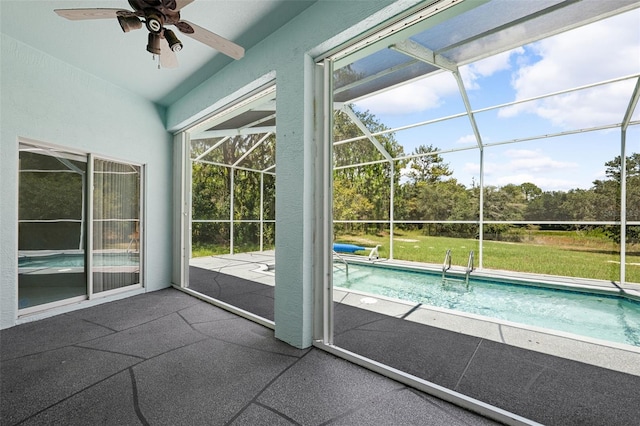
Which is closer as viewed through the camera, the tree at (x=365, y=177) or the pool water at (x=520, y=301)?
the pool water at (x=520, y=301)

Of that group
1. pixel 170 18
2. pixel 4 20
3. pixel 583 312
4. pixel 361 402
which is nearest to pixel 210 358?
pixel 361 402

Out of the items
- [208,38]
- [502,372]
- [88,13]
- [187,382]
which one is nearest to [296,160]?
[208,38]

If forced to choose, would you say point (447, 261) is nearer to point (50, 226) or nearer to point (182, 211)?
point (182, 211)

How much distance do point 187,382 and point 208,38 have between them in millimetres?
2459

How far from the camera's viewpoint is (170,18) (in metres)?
1.91

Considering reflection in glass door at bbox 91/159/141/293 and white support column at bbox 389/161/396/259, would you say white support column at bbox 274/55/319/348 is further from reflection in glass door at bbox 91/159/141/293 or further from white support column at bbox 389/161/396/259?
white support column at bbox 389/161/396/259

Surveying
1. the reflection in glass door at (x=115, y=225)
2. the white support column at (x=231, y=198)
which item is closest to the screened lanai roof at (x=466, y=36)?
the reflection in glass door at (x=115, y=225)

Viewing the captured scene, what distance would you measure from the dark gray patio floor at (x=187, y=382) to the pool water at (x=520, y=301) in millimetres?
2965

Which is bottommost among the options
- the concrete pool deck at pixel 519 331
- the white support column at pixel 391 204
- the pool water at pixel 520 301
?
the pool water at pixel 520 301

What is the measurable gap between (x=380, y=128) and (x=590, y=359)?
5.30 metres

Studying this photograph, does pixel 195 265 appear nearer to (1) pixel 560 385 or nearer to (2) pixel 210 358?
(2) pixel 210 358

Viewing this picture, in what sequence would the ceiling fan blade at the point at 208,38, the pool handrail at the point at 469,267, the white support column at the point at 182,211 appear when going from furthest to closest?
the pool handrail at the point at 469,267 → the white support column at the point at 182,211 → the ceiling fan blade at the point at 208,38

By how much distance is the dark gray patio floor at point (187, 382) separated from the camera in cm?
163

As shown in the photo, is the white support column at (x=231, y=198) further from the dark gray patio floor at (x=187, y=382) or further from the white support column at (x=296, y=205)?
the white support column at (x=296, y=205)
